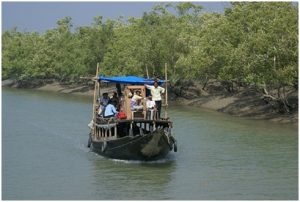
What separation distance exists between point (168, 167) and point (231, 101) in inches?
755

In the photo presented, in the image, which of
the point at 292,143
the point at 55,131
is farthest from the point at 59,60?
the point at 292,143

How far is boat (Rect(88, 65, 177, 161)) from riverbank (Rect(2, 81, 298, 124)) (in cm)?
1105

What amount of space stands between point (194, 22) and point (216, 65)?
14293mm

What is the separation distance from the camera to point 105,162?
18.8m

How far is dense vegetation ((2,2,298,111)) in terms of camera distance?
1072 inches

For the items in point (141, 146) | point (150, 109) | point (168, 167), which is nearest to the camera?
point (141, 146)

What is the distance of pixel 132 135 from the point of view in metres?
18.2

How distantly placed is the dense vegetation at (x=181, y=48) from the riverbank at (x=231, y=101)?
0.78 m

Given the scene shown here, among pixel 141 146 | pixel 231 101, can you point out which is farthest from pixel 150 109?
pixel 231 101

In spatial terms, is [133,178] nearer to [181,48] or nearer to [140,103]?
[140,103]

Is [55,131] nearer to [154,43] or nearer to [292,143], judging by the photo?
[292,143]

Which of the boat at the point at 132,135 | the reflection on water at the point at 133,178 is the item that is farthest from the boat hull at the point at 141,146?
the reflection on water at the point at 133,178

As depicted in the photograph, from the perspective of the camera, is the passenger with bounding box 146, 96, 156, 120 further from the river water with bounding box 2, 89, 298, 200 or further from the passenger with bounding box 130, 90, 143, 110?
the river water with bounding box 2, 89, 298, 200

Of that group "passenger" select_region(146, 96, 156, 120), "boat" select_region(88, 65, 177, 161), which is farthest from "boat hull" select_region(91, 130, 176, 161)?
"passenger" select_region(146, 96, 156, 120)
